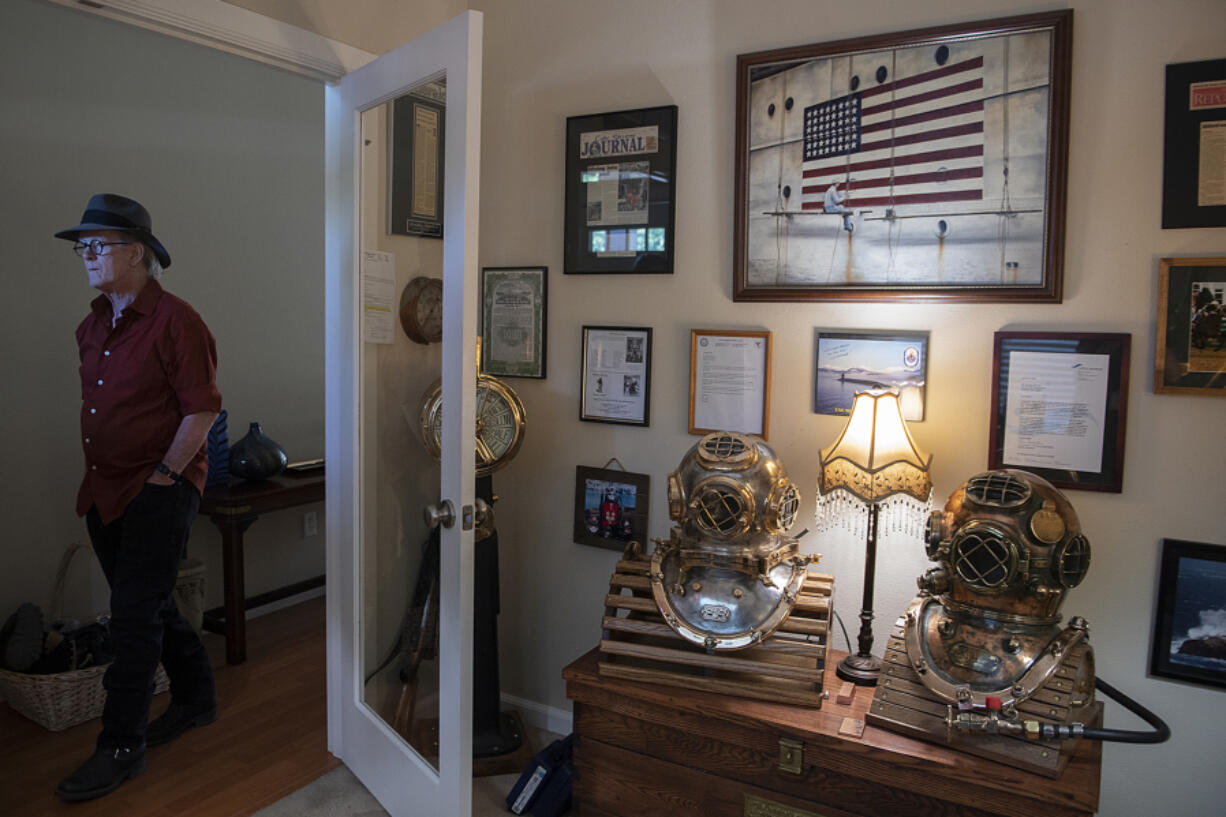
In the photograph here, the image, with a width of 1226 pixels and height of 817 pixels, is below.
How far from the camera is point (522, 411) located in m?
2.37

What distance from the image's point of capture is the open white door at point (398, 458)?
1798 mm

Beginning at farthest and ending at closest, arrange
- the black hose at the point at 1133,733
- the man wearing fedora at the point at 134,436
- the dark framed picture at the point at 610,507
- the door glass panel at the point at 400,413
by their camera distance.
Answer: the dark framed picture at the point at 610,507 < the man wearing fedora at the point at 134,436 < the door glass panel at the point at 400,413 < the black hose at the point at 1133,733

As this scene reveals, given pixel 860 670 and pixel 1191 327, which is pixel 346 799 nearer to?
pixel 860 670

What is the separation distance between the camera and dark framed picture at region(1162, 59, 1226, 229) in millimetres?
1704

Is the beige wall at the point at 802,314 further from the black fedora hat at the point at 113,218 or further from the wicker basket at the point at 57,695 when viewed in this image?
the wicker basket at the point at 57,695

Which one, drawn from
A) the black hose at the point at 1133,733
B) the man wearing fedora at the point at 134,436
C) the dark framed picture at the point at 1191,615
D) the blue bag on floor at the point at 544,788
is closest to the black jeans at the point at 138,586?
the man wearing fedora at the point at 134,436

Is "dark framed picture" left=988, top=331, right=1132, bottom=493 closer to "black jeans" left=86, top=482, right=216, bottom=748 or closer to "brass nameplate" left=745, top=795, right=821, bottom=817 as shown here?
"brass nameplate" left=745, top=795, right=821, bottom=817

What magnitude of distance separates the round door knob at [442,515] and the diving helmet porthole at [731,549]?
0.49 m

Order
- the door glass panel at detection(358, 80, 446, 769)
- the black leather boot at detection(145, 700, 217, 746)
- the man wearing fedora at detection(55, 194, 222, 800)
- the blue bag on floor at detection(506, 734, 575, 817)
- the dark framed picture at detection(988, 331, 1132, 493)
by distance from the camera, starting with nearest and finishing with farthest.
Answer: the dark framed picture at detection(988, 331, 1132, 493)
the door glass panel at detection(358, 80, 446, 769)
the blue bag on floor at detection(506, 734, 575, 817)
the man wearing fedora at detection(55, 194, 222, 800)
the black leather boot at detection(145, 700, 217, 746)

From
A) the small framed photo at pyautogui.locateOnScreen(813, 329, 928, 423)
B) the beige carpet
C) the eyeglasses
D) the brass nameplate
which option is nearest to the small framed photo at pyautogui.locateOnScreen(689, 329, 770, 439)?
the small framed photo at pyautogui.locateOnScreen(813, 329, 928, 423)

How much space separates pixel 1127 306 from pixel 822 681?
104 cm

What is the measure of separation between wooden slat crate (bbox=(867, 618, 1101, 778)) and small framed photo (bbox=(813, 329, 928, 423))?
605 millimetres

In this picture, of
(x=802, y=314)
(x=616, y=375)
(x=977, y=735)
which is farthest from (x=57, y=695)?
(x=977, y=735)

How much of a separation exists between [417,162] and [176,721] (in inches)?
75.5
